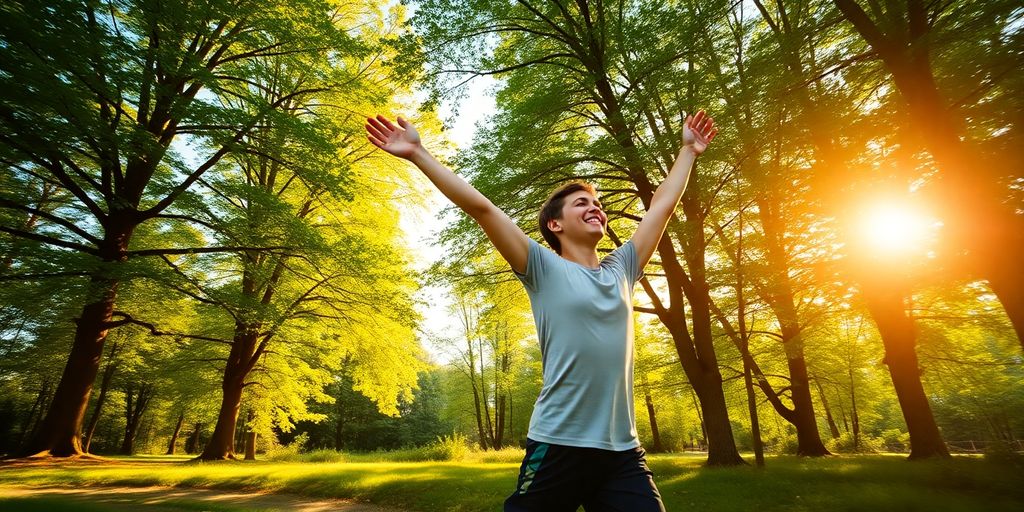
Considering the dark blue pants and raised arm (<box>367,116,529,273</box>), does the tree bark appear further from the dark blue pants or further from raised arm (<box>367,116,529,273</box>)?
the dark blue pants

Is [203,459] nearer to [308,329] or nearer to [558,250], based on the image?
[308,329]

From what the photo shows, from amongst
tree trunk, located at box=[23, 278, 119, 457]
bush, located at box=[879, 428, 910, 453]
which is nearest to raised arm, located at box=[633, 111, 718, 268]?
tree trunk, located at box=[23, 278, 119, 457]

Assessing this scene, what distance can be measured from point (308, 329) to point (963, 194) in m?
18.2

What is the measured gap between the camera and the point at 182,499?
8.70 meters

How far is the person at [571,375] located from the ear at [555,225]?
0.26m

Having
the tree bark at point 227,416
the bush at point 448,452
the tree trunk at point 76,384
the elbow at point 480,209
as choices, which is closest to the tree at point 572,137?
the elbow at point 480,209

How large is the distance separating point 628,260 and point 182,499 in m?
10.9

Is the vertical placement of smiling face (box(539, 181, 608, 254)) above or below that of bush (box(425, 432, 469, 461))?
above

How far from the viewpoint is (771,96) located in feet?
20.2

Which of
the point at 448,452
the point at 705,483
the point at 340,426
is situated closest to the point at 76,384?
the point at 448,452

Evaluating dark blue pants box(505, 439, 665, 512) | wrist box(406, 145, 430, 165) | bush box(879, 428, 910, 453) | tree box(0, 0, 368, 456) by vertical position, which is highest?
tree box(0, 0, 368, 456)

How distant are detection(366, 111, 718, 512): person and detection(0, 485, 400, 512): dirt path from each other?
25.8 feet

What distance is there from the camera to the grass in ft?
18.1

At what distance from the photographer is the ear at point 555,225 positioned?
2.00 metres
